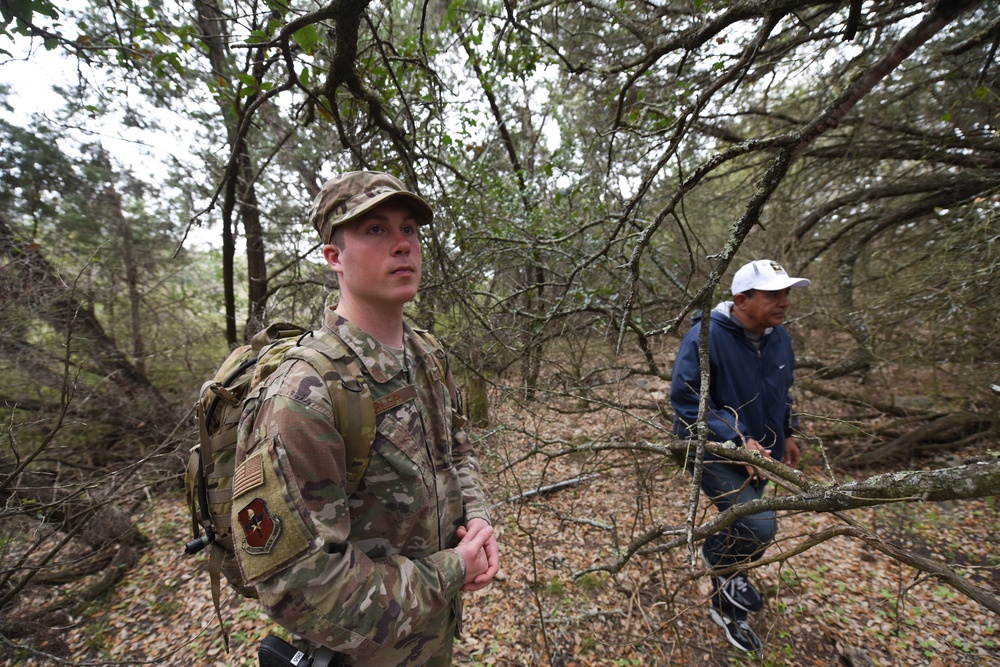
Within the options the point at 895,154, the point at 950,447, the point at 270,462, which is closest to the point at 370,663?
the point at 270,462

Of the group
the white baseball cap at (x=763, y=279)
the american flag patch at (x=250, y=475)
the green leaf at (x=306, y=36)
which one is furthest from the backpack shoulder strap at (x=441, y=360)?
the white baseball cap at (x=763, y=279)

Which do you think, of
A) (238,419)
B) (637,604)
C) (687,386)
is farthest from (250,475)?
(687,386)

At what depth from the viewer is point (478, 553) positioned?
1.57 metres

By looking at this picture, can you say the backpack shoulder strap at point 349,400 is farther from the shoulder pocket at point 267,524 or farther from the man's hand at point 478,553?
the man's hand at point 478,553

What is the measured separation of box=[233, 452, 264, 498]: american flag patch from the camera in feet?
3.75

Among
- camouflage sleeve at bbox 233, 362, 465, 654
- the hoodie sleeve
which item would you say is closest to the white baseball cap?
the hoodie sleeve

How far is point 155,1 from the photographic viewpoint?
317 centimetres

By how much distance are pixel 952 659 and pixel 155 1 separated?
24.4 feet

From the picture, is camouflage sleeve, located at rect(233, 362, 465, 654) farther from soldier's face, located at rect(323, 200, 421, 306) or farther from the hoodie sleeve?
the hoodie sleeve

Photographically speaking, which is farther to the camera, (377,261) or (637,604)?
(637,604)

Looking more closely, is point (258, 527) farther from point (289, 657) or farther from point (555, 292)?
point (555, 292)

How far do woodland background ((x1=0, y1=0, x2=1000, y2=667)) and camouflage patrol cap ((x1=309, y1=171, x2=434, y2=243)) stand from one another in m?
0.95

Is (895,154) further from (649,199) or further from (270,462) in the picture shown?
(270,462)

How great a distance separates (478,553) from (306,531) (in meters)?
0.70
